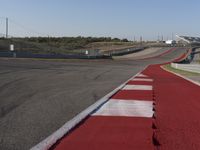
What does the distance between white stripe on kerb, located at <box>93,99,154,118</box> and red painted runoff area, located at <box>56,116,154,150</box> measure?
0.51 meters

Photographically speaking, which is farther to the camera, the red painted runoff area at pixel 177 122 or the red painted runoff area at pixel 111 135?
the red painted runoff area at pixel 177 122

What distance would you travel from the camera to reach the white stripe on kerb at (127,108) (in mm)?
8852

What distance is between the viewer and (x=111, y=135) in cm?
664

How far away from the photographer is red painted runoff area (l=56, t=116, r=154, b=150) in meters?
5.88

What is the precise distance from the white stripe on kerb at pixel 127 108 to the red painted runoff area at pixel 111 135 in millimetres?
512

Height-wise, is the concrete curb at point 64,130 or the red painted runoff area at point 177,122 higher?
the concrete curb at point 64,130

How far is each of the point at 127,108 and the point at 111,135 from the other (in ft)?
10.1

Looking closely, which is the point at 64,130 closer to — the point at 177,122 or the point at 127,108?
the point at 177,122

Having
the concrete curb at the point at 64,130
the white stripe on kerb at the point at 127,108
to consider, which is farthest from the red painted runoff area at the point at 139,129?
the concrete curb at the point at 64,130

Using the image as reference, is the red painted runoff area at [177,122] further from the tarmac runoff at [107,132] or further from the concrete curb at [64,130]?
the concrete curb at [64,130]

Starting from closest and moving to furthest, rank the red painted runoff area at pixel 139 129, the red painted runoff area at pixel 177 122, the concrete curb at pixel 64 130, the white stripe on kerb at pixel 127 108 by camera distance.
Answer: the concrete curb at pixel 64 130 → the red painted runoff area at pixel 139 129 → the red painted runoff area at pixel 177 122 → the white stripe on kerb at pixel 127 108

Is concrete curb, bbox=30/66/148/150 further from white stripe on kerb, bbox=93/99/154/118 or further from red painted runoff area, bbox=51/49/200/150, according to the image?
white stripe on kerb, bbox=93/99/154/118

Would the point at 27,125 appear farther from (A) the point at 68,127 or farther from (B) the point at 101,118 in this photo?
(B) the point at 101,118

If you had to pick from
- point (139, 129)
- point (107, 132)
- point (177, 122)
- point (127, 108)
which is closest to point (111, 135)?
point (107, 132)
